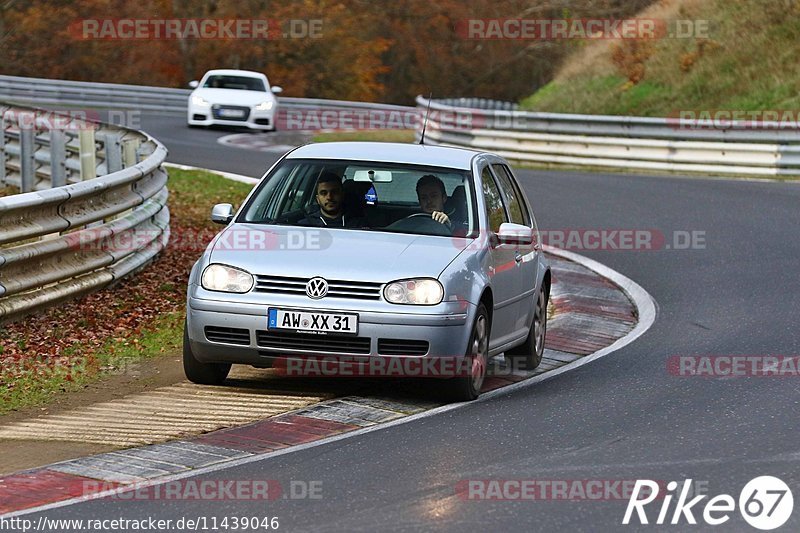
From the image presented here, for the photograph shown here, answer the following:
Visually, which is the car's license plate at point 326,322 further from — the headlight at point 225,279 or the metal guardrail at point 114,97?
the metal guardrail at point 114,97

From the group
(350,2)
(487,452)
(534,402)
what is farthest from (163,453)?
(350,2)

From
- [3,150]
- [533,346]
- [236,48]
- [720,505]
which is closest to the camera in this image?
[720,505]

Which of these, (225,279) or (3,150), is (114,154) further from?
(225,279)

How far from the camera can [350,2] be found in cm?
6328

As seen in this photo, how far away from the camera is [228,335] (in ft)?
28.8

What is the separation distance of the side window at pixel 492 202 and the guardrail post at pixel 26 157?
10244 mm

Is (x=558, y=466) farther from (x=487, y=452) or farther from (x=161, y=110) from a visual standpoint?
(x=161, y=110)

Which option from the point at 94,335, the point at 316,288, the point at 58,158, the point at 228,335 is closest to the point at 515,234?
the point at 316,288

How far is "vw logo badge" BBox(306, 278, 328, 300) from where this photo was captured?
28.3ft

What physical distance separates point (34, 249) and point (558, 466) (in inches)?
203

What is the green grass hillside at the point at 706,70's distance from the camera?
31.9 meters

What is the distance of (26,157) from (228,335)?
1116cm

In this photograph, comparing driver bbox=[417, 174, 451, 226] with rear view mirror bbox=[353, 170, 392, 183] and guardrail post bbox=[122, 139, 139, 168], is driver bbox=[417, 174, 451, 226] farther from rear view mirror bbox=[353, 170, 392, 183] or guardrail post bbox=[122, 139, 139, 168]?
guardrail post bbox=[122, 139, 139, 168]

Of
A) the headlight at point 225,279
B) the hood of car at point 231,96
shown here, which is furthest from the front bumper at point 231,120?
the headlight at point 225,279
